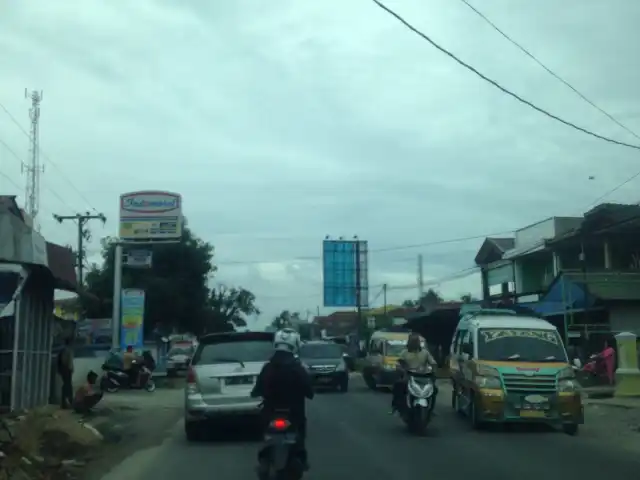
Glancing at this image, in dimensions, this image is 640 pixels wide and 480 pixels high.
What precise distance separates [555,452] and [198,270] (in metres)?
A: 42.9

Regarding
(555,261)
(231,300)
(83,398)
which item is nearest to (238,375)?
(83,398)

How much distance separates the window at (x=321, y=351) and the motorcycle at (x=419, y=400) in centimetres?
1409

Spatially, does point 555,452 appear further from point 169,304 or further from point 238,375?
point 169,304

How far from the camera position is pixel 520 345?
17281 mm

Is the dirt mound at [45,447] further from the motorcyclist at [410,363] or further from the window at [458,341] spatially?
the window at [458,341]

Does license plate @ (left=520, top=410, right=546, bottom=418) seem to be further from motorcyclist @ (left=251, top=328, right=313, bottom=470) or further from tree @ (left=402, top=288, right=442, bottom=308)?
tree @ (left=402, top=288, right=442, bottom=308)

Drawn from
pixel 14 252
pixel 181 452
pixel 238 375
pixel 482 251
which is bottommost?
pixel 181 452

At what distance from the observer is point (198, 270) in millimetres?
54719

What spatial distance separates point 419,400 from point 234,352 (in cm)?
344

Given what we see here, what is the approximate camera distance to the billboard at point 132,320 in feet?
132

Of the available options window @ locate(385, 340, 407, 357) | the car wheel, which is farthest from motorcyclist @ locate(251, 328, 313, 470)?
window @ locate(385, 340, 407, 357)

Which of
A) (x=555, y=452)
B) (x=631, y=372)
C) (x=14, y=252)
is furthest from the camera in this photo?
(x=631, y=372)

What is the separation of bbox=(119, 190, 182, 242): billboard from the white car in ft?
97.7

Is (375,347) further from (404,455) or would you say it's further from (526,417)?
(404,455)
